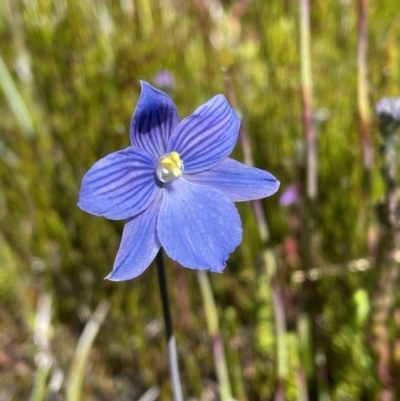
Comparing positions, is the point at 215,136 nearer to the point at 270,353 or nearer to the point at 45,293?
the point at 270,353

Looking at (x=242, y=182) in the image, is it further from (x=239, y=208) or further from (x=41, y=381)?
(x=239, y=208)

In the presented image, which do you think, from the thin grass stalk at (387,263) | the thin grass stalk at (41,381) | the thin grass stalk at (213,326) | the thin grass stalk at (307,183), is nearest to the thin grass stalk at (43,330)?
the thin grass stalk at (41,381)

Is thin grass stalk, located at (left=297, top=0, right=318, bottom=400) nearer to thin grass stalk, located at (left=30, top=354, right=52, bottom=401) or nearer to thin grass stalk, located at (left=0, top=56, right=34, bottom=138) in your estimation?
thin grass stalk, located at (left=30, top=354, right=52, bottom=401)

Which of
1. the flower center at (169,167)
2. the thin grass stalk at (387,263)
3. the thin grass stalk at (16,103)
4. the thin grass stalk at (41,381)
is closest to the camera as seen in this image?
the flower center at (169,167)

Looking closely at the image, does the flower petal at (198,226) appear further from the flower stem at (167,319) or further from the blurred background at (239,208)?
the blurred background at (239,208)

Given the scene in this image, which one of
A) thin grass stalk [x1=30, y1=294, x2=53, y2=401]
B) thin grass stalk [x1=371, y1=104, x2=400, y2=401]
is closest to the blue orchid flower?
thin grass stalk [x1=371, y1=104, x2=400, y2=401]

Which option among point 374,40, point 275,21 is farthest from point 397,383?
point 275,21
